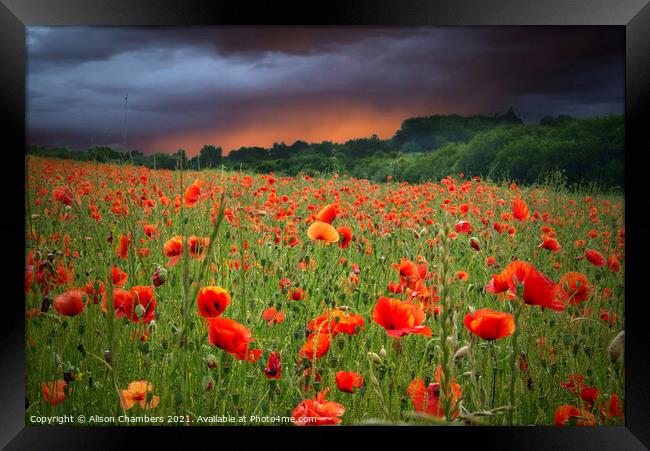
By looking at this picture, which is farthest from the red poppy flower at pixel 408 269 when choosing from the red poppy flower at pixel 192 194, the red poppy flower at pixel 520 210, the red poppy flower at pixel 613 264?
the red poppy flower at pixel 192 194

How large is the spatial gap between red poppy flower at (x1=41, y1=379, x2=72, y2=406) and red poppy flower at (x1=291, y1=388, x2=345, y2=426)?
0.97m

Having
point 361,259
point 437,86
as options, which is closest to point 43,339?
point 361,259

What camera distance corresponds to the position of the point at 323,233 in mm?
2428

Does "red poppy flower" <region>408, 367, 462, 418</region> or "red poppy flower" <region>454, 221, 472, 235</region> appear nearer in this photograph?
"red poppy flower" <region>408, 367, 462, 418</region>

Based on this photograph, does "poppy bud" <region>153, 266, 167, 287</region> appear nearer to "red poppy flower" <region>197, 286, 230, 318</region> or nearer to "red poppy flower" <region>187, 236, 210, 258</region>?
"red poppy flower" <region>187, 236, 210, 258</region>

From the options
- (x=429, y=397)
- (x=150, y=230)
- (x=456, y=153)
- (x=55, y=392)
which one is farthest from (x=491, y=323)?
(x=55, y=392)

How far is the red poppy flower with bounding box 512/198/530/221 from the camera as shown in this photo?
2.57m

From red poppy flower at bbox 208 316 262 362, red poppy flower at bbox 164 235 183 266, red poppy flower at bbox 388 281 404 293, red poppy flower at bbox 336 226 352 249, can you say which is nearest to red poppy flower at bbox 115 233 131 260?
red poppy flower at bbox 164 235 183 266

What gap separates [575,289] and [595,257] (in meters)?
0.16

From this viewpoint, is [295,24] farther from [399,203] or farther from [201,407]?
[201,407]

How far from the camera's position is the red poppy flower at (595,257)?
2385 millimetres

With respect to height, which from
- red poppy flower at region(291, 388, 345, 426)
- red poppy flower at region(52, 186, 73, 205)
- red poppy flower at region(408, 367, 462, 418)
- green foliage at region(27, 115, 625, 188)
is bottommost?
red poppy flower at region(291, 388, 345, 426)

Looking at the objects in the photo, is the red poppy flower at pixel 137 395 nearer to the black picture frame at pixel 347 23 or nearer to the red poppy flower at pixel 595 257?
the black picture frame at pixel 347 23

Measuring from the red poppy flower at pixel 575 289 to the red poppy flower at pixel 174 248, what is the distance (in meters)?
1.60
